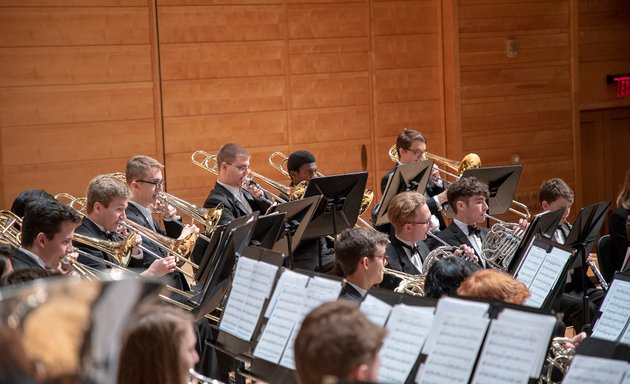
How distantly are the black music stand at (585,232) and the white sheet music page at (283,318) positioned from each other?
8.91 ft

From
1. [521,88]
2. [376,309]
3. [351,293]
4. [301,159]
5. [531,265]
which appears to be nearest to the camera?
[376,309]

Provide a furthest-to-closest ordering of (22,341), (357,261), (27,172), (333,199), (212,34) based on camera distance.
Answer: (212,34) < (27,172) < (333,199) < (357,261) < (22,341)

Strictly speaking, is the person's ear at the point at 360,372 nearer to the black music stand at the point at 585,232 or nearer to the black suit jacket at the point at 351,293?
the black suit jacket at the point at 351,293

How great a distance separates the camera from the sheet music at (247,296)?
3879mm

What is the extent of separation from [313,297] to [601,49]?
8215mm

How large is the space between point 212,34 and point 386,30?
200cm

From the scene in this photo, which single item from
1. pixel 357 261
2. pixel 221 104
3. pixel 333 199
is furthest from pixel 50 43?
pixel 357 261

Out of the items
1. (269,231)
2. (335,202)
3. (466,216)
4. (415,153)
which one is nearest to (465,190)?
(466,216)

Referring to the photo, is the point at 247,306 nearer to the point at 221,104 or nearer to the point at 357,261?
the point at 357,261

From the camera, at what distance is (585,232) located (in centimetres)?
595

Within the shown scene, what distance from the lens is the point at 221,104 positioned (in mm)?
8781

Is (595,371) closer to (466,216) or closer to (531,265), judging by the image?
(531,265)

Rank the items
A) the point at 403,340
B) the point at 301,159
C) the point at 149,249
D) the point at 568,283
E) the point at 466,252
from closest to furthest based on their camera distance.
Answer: the point at 403,340 < the point at 466,252 < the point at 149,249 < the point at 568,283 < the point at 301,159

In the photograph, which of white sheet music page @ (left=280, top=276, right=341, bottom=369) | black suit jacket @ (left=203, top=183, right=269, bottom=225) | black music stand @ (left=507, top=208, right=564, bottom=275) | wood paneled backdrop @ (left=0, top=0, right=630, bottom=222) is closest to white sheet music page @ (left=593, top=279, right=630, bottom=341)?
black music stand @ (left=507, top=208, right=564, bottom=275)
